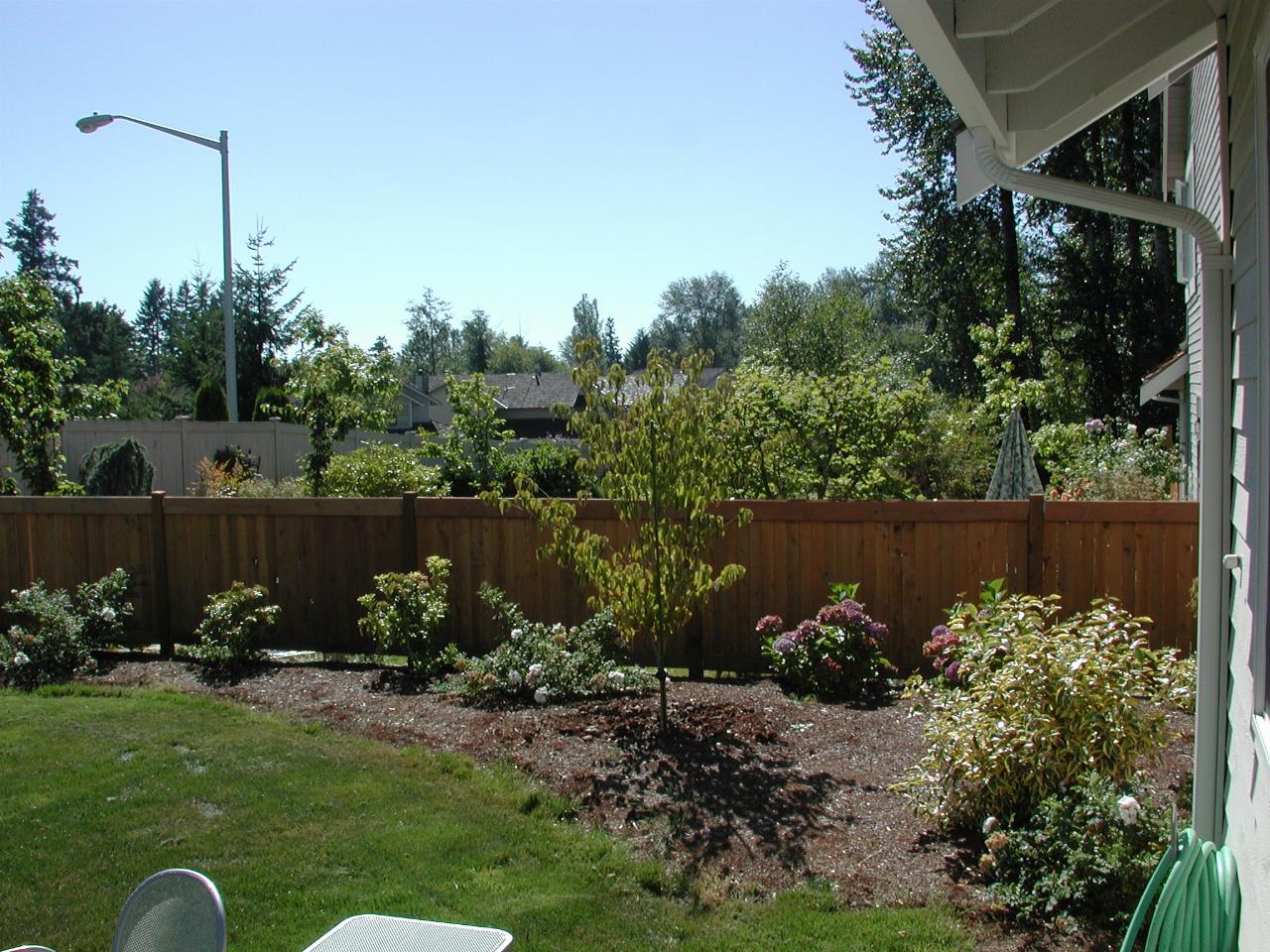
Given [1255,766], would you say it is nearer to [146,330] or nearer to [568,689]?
[568,689]

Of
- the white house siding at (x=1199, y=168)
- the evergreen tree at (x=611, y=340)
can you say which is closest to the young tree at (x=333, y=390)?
the white house siding at (x=1199, y=168)

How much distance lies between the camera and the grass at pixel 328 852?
12.6 feet

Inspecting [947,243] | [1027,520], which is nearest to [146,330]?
[947,243]

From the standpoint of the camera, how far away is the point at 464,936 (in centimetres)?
279

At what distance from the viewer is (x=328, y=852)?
453 centimetres

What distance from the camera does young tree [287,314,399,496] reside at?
48.8ft

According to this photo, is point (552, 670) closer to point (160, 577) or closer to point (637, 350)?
point (160, 577)

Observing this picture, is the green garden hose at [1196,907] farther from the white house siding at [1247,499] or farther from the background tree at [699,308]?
the background tree at [699,308]

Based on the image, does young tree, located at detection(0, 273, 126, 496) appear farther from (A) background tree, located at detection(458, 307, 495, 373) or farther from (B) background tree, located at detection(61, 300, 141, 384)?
(A) background tree, located at detection(458, 307, 495, 373)

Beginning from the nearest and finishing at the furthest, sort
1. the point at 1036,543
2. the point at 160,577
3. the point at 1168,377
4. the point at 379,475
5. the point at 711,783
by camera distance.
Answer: the point at 711,783 → the point at 1036,543 → the point at 160,577 → the point at 1168,377 → the point at 379,475

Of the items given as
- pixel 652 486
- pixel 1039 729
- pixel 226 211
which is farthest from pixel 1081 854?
pixel 226 211

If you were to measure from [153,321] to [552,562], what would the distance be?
263ft

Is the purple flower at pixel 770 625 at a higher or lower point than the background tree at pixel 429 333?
lower

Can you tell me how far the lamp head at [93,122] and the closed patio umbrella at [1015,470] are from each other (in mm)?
13132
